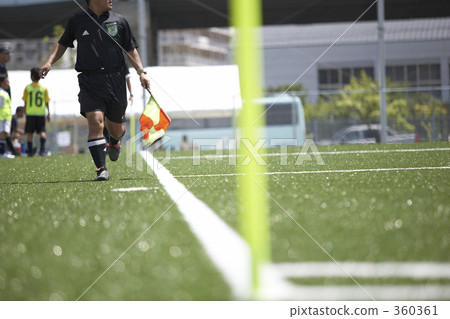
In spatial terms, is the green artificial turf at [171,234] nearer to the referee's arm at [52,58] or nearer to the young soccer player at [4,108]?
the referee's arm at [52,58]

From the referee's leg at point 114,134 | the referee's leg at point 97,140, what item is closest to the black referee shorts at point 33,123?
the referee's leg at point 114,134

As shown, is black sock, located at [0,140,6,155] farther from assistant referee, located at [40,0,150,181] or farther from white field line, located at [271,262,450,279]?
white field line, located at [271,262,450,279]

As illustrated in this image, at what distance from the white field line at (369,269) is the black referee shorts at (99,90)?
14.6ft

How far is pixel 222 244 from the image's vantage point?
2.81 metres

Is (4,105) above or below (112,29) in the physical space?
below

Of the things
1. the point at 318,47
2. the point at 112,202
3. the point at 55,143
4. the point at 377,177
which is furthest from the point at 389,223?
the point at 318,47

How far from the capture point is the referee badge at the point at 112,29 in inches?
255

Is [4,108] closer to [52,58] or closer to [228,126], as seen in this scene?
[52,58]

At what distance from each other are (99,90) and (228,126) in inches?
894

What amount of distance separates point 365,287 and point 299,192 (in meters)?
2.48

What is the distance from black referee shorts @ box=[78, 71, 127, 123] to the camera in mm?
6535

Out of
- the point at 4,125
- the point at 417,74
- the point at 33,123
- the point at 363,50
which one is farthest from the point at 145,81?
the point at 363,50

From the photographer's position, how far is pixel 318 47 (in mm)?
45938

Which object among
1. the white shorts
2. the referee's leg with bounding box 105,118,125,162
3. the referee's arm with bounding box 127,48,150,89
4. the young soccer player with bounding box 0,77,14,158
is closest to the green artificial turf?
the referee's arm with bounding box 127,48,150,89
